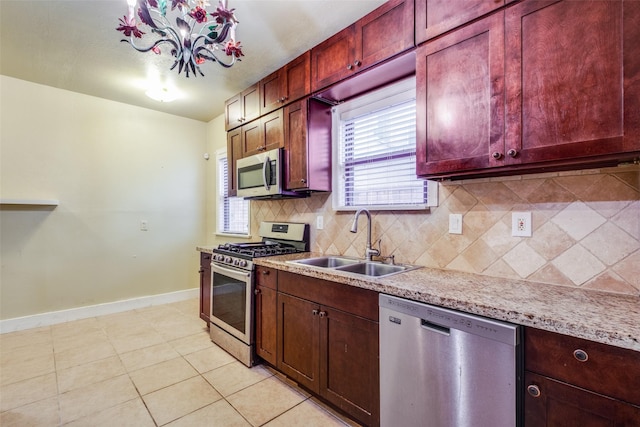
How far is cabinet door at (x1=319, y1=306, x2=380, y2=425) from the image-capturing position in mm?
1524

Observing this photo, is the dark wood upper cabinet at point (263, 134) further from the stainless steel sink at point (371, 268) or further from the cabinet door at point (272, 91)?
the stainless steel sink at point (371, 268)

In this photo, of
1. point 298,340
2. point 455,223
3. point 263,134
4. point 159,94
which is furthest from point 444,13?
point 159,94

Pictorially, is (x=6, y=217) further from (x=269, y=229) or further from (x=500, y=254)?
(x=500, y=254)

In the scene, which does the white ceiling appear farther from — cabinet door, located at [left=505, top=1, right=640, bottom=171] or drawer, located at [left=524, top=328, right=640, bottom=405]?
drawer, located at [left=524, top=328, right=640, bottom=405]

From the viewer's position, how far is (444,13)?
60.5 inches

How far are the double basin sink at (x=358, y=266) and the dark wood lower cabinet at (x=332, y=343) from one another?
9.5 inches

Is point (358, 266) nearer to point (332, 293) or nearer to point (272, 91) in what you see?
point (332, 293)

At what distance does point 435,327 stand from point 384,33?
168 centimetres

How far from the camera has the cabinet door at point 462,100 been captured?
1.37 meters

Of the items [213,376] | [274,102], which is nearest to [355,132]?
[274,102]

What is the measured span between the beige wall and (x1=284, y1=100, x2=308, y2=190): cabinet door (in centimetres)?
248

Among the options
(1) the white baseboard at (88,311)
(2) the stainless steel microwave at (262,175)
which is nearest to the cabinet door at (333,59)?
(2) the stainless steel microwave at (262,175)

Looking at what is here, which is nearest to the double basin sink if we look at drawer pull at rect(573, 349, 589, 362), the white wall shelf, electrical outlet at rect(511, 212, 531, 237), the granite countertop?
the granite countertop

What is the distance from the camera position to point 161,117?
4.13 meters
